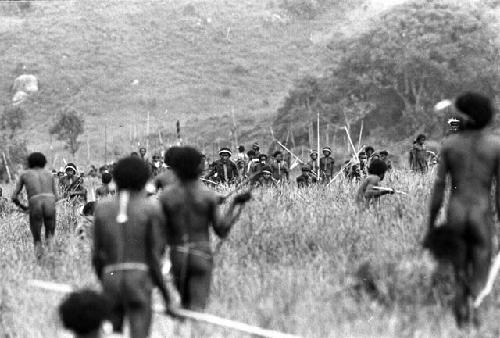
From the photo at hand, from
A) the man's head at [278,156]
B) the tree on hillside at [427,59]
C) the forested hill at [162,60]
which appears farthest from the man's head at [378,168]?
the forested hill at [162,60]

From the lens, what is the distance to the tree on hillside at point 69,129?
54.0 meters

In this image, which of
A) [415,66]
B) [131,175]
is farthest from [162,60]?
[131,175]

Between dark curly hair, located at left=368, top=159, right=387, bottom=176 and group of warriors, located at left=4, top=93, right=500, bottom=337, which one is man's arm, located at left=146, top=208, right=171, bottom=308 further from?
dark curly hair, located at left=368, top=159, right=387, bottom=176

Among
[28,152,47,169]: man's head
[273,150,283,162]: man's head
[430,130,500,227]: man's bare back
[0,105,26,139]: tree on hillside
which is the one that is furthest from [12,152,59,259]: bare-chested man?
[0,105,26,139]: tree on hillside

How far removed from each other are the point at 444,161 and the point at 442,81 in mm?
40854

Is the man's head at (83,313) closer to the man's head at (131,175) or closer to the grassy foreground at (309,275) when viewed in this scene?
the man's head at (131,175)

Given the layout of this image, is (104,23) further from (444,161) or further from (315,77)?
(444,161)

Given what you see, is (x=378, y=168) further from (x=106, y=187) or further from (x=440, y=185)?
(x=106, y=187)

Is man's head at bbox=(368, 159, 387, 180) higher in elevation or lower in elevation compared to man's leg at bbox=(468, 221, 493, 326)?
higher

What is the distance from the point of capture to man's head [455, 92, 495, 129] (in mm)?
7094

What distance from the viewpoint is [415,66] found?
47.6 meters

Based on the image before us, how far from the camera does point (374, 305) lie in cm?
755

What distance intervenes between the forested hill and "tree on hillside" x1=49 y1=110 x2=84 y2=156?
3.47 ft

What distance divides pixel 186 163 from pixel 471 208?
2.11m
